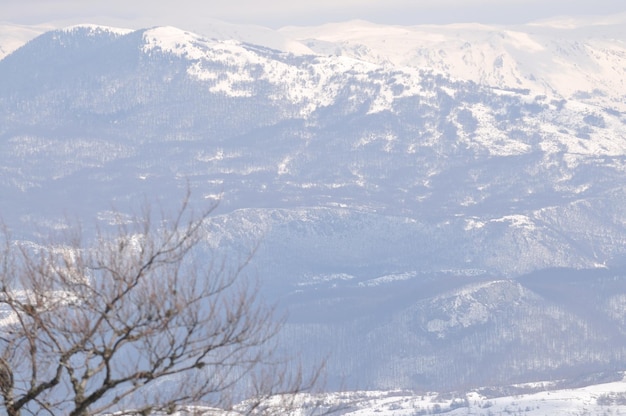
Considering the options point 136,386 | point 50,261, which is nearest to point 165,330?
point 136,386

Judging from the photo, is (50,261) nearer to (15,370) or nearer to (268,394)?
(15,370)

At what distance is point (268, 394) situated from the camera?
110ft

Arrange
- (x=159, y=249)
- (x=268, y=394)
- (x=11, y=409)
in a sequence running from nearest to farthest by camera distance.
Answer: (x=11, y=409)
(x=159, y=249)
(x=268, y=394)

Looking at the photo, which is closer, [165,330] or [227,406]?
[165,330]

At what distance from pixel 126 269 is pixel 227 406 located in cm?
428

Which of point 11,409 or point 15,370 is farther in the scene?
point 15,370

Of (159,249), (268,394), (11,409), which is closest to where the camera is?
(11,409)

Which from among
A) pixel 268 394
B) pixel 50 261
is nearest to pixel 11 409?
pixel 50 261

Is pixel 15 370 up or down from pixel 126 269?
down

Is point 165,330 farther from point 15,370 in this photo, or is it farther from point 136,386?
point 15,370

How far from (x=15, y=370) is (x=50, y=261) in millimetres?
2492

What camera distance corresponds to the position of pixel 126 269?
31203 mm

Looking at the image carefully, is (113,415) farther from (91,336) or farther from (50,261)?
(50,261)

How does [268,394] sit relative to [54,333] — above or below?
below
